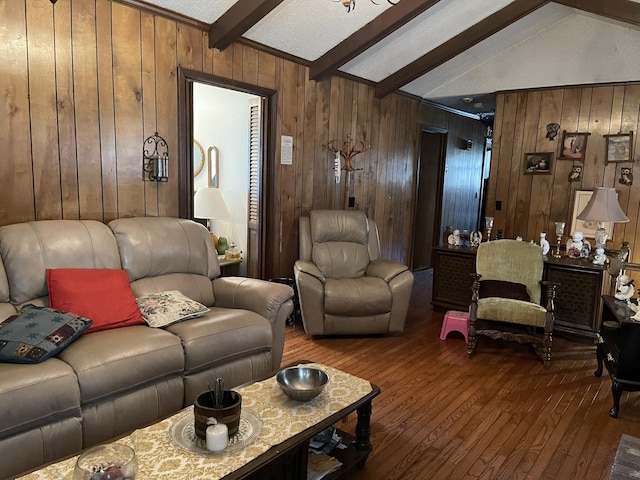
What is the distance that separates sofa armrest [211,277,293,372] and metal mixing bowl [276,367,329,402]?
33.1 inches

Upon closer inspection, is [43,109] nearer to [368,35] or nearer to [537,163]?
[368,35]

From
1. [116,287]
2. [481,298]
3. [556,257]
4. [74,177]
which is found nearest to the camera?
[116,287]

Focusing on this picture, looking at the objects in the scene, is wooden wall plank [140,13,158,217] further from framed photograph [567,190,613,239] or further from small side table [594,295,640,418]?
framed photograph [567,190,613,239]

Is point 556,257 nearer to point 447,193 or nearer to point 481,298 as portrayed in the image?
point 481,298

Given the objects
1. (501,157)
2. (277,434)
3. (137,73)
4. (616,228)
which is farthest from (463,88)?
(277,434)

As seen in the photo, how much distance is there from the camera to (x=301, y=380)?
6.41 feet

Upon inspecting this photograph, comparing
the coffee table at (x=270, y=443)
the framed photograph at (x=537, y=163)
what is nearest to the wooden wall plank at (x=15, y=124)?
the coffee table at (x=270, y=443)

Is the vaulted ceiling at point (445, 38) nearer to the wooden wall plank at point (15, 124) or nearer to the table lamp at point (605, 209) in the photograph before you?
the wooden wall plank at point (15, 124)

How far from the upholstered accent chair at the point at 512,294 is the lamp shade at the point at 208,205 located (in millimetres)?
2233

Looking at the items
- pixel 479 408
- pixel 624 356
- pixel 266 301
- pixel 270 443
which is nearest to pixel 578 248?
pixel 624 356

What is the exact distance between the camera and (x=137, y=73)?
3.08 metres

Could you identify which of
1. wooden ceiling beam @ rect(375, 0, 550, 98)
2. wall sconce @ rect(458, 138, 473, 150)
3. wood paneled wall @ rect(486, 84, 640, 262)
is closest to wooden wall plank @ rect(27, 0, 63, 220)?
wooden ceiling beam @ rect(375, 0, 550, 98)

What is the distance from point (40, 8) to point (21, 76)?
1.35 ft

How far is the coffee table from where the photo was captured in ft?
4.58
